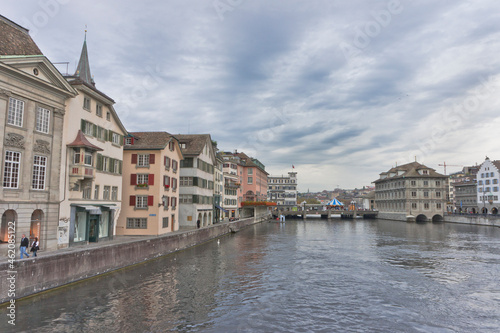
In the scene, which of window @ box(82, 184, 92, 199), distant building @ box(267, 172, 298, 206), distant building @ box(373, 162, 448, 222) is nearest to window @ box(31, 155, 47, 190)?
window @ box(82, 184, 92, 199)

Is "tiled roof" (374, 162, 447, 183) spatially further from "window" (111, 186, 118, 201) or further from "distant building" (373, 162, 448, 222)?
"window" (111, 186, 118, 201)

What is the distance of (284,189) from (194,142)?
12189 cm

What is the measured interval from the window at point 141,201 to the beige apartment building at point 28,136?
16.0 m

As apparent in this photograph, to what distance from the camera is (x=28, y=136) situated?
24531 mm

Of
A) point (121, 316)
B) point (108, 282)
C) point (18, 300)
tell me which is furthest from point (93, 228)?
point (121, 316)

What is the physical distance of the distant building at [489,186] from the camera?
349ft

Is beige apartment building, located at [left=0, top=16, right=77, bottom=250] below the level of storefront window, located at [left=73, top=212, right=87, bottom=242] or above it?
above

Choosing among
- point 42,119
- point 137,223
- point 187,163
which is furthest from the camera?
point 187,163

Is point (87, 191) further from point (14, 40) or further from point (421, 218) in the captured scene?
point (421, 218)

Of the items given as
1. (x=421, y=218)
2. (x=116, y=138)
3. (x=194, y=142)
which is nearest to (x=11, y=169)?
(x=116, y=138)

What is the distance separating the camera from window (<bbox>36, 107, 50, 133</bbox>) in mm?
25656

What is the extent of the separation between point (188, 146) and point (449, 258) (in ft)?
134

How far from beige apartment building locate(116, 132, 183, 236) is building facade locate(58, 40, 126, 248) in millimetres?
4865

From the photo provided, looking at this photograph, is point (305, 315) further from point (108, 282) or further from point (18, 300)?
point (18, 300)
